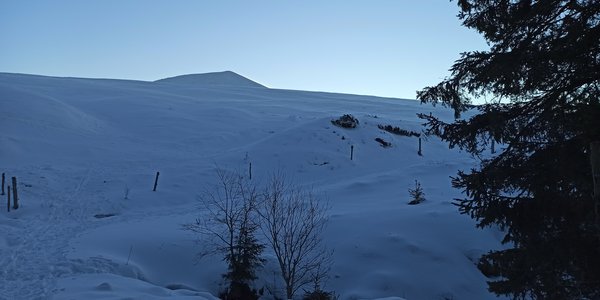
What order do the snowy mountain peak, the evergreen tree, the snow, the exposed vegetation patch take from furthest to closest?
the snowy mountain peak
the exposed vegetation patch
the snow
the evergreen tree

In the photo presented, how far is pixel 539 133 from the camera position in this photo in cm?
714

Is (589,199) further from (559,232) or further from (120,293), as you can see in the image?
(120,293)

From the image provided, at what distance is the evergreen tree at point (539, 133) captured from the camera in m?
6.41

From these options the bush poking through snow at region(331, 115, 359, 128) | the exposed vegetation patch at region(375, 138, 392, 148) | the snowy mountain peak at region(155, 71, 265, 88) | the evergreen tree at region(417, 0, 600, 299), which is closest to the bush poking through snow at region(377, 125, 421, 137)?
the bush poking through snow at region(331, 115, 359, 128)

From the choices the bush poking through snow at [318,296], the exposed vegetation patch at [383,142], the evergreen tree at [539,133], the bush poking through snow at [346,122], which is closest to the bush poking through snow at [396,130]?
the bush poking through snow at [346,122]

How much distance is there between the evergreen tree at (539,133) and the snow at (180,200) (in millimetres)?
4084

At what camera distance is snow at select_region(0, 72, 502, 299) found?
1343 cm

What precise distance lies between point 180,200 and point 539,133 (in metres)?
21.1

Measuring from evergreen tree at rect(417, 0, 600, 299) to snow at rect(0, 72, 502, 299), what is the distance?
408cm

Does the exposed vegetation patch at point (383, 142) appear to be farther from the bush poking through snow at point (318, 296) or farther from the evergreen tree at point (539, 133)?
the evergreen tree at point (539, 133)

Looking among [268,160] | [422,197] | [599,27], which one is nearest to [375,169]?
[268,160]

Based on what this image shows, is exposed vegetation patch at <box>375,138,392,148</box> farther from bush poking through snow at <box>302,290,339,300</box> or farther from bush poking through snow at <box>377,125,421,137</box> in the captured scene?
bush poking through snow at <box>302,290,339,300</box>

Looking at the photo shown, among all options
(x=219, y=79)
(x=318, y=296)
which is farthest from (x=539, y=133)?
(x=219, y=79)

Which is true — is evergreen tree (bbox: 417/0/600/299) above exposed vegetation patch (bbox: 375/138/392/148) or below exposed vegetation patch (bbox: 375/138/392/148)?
above
